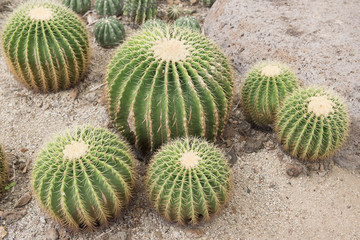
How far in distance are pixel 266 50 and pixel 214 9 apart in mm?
1292

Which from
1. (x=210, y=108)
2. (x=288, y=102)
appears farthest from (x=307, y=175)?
(x=210, y=108)

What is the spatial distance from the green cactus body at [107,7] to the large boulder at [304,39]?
53.6 inches

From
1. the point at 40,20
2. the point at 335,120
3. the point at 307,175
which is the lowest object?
the point at 307,175

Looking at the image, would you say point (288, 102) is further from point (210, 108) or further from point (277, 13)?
point (277, 13)

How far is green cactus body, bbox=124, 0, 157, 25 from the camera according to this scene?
18.5 ft

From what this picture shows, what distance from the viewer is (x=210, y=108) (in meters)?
3.53

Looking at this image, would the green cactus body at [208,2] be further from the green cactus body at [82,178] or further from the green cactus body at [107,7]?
the green cactus body at [82,178]

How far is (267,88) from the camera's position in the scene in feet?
12.8

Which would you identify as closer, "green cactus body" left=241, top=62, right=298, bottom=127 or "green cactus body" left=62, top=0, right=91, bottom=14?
"green cactus body" left=241, top=62, right=298, bottom=127

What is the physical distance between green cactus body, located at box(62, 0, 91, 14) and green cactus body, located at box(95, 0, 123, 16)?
0.21 metres

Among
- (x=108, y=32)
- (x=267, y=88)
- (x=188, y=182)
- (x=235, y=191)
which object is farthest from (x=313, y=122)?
(x=108, y=32)

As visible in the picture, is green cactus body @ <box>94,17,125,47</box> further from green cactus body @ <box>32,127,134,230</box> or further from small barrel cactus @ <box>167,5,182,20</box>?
green cactus body @ <box>32,127,134,230</box>

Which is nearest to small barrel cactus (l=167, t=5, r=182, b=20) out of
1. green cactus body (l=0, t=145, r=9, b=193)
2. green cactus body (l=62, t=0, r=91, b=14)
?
green cactus body (l=62, t=0, r=91, b=14)

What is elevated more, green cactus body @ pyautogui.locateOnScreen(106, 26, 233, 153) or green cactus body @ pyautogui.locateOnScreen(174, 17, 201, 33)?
green cactus body @ pyautogui.locateOnScreen(106, 26, 233, 153)
